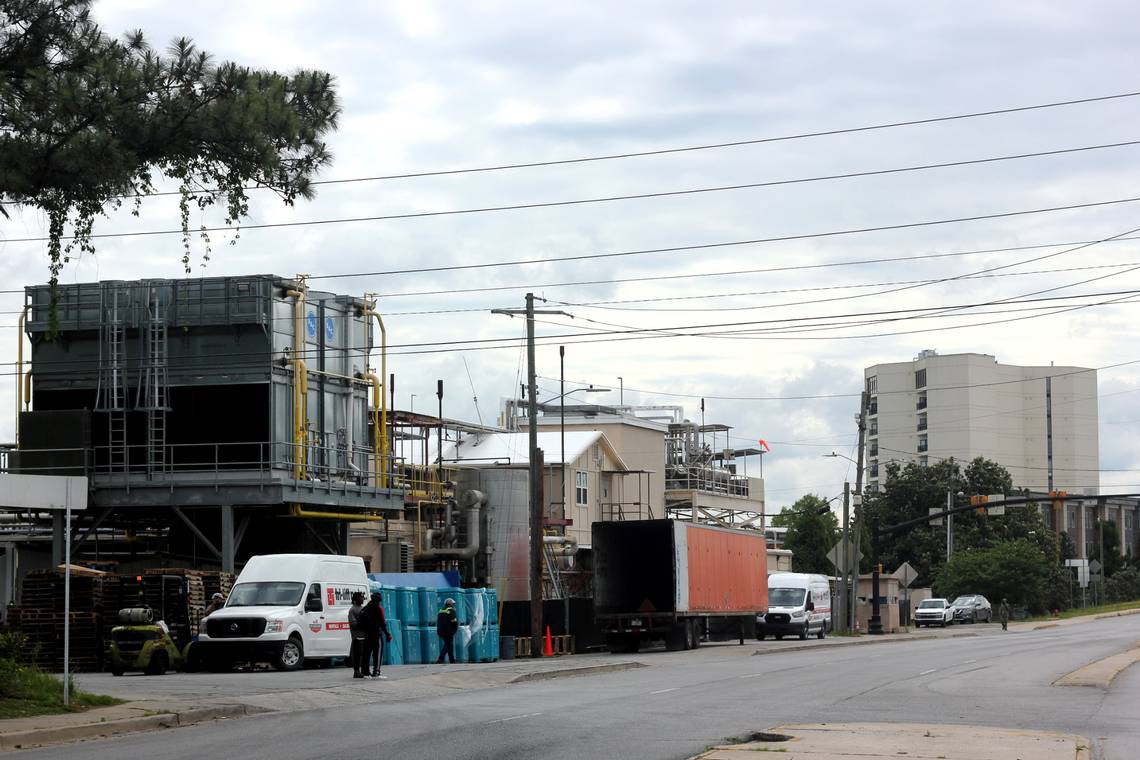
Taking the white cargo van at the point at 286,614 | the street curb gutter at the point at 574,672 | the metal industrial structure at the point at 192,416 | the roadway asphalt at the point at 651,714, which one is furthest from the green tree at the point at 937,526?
the white cargo van at the point at 286,614

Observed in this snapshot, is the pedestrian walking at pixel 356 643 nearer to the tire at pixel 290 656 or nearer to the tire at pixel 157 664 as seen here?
the tire at pixel 290 656

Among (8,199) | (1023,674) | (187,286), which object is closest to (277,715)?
(8,199)

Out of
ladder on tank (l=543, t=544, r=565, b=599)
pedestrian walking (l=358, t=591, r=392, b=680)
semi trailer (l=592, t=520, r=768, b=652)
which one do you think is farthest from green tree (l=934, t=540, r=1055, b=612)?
pedestrian walking (l=358, t=591, r=392, b=680)

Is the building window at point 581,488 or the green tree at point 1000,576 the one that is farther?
the green tree at point 1000,576

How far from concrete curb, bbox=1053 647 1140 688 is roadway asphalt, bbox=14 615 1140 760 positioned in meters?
0.31

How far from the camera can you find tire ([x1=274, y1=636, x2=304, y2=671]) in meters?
30.5

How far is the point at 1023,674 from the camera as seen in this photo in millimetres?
28500

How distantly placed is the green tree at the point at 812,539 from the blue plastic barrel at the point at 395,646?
8846 cm

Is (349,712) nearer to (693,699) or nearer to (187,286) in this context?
(693,699)

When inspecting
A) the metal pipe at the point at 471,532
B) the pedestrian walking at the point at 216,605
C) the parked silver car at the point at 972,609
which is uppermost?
the metal pipe at the point at 471,532

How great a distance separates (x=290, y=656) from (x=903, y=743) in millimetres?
18165

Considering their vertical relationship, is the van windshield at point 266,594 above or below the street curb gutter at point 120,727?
above

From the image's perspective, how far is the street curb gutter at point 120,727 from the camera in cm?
1638

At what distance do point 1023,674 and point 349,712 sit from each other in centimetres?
1418
